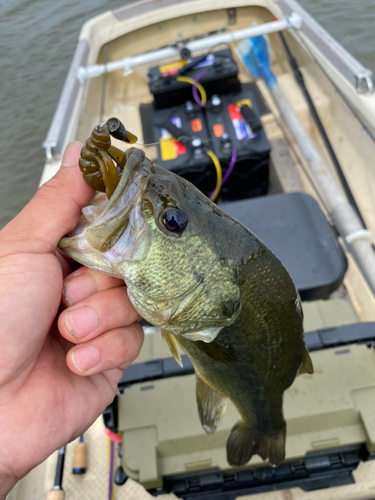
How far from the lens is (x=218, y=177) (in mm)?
3336

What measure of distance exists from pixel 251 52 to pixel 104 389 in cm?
490

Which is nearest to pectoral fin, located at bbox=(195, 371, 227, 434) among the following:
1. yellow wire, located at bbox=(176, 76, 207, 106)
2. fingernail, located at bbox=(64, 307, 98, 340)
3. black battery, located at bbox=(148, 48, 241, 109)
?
fingernail, located at bbox=(64, 307, 98, 340)

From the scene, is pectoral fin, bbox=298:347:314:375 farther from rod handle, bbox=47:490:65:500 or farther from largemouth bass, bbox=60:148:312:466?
rod handle, bbox=47:490:65:500

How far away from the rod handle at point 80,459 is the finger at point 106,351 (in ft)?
4.26

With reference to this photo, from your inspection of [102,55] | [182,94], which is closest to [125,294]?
[182,94]

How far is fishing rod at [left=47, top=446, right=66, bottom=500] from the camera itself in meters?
2.18

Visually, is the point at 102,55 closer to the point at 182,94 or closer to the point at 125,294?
the point at 182,94

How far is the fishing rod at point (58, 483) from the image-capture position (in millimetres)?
2180

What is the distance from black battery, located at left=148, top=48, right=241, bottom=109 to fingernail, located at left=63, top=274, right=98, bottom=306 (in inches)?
121

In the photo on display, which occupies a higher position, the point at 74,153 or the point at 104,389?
the point at 74,153

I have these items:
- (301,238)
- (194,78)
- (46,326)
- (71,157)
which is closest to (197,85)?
(194,78)

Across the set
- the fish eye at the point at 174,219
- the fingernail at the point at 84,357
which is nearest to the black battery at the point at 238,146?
the fish eye at the point at 174,219

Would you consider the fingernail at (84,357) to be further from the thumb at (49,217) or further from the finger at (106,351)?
the thumb at (49,217)

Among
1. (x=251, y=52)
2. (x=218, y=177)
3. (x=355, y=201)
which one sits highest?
(x=251, y=52)
